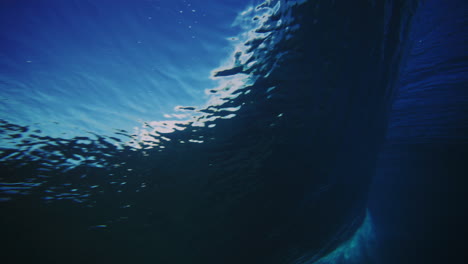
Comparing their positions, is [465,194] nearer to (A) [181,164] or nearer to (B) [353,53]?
(B) [353,53]

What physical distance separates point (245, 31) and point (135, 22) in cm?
240

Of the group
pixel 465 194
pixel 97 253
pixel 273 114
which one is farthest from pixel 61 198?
pixel 465 194

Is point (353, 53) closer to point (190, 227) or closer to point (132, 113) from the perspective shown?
point (132, 113)

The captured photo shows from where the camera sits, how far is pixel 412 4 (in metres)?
5.53

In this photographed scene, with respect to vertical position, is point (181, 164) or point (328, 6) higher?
point (328, 6)

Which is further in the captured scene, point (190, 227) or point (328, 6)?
point (190, 227)

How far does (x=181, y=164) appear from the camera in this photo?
333 inches

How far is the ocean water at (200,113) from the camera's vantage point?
470cm

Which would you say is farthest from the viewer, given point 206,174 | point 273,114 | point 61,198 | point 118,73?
point 206,174

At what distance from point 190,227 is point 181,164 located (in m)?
5.05

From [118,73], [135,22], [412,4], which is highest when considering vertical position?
[135,22]

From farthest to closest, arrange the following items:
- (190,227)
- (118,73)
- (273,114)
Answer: (190,227)
(273,114)
(118,73)

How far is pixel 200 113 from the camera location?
21.7ft

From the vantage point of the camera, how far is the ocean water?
15.4 feet
